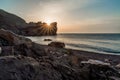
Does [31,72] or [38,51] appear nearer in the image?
[31,72]

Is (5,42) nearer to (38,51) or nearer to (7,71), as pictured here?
(38,51)

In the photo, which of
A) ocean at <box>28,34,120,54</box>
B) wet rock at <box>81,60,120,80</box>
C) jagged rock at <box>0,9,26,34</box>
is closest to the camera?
wet rock at <box>81,60,120,80</box>

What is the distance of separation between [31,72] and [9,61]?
618 millimetres

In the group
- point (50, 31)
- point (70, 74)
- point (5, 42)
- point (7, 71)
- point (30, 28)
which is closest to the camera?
point (7, 71)

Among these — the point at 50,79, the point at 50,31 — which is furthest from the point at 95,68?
the point at 50,31

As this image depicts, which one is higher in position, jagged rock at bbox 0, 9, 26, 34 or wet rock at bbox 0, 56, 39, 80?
jagged rock at bbox 0, 9, 26, 34

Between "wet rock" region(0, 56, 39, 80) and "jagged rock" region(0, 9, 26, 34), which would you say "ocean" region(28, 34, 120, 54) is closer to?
"wet rock" region(0, 56, 39, 80)

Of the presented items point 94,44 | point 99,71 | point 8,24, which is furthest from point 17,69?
point 8,24

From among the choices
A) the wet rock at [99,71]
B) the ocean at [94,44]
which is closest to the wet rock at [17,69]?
the wet rock at [99,71]

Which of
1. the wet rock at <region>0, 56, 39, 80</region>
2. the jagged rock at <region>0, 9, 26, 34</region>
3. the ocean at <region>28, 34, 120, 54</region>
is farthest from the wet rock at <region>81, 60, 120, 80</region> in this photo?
the jagged rock at <region>0, 9, 26, 34</region>

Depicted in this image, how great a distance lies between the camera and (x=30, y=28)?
5340 inches

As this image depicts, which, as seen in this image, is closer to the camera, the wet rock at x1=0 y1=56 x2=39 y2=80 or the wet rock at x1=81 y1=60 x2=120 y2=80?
the wet rock at x1=0 y1=56 x2=39 y2=80

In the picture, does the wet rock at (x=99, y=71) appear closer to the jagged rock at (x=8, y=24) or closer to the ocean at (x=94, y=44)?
the ocean at (x=94, y=44)

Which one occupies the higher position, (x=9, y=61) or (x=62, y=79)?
(x=9, y=61)
